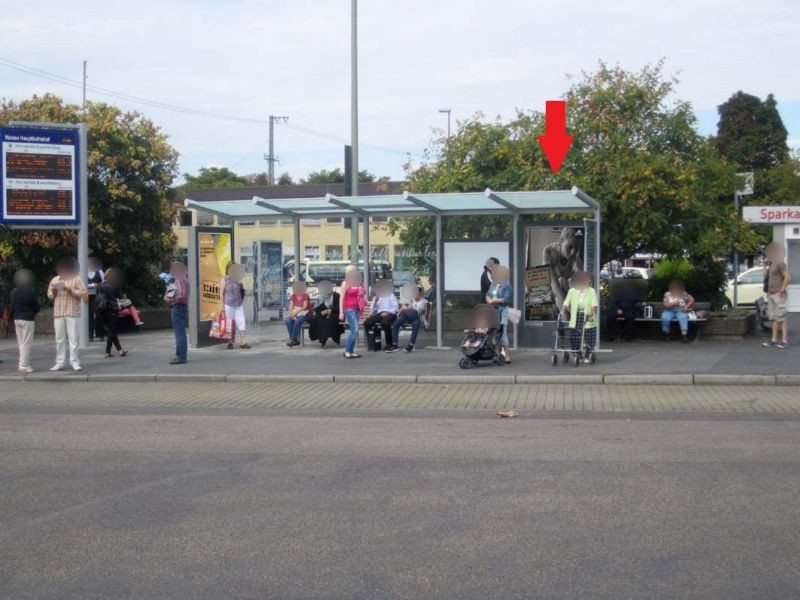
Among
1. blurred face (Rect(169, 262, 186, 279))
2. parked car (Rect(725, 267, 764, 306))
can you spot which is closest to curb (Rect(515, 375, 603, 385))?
blurred face (Rect(169, 262, 186, 279))

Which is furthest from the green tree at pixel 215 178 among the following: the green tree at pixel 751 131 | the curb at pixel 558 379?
the curb at pixel 558 379

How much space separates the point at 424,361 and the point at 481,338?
4.74 feet

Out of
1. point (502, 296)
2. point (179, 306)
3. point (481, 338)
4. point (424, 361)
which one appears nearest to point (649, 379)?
point (481, 338)

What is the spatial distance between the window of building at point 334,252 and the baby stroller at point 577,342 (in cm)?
4084

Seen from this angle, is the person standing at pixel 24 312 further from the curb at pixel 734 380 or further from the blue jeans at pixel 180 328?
the curb at pixel 734 380

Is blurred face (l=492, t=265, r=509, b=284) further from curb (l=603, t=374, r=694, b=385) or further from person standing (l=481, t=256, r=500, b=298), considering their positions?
curb (l=603, t=374, r=694, b=385)

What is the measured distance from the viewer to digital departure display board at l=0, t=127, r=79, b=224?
18.2 meters

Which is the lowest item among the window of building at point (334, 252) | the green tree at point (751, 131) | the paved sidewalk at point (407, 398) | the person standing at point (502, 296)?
the paved sidewalk at point (407, 398)

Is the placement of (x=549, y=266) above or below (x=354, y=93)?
below

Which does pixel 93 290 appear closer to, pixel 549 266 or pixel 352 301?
pixel 352 301

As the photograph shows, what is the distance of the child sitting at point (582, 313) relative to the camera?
614 inches

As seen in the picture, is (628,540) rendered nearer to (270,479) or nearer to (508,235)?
(270,479)

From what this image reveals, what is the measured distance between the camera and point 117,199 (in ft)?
80.2

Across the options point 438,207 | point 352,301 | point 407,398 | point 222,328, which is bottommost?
point 407,398
